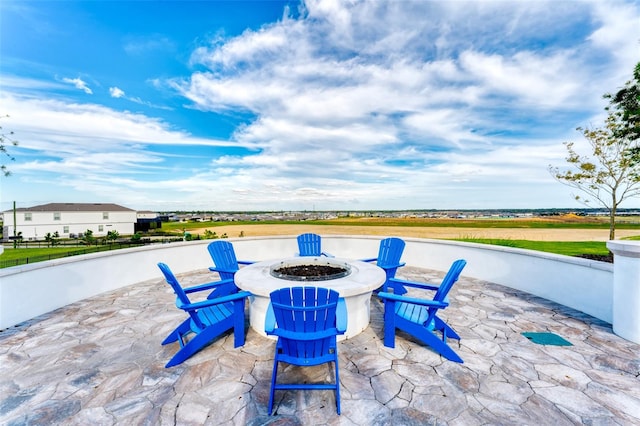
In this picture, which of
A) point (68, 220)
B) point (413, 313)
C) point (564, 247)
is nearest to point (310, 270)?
point (413, 313)

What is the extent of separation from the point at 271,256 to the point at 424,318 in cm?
601

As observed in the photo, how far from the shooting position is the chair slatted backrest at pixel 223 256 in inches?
182

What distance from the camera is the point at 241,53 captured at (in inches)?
305

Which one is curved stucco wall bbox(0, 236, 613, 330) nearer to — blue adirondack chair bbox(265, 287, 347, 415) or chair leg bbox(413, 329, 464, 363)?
chair leg bbox(413, 329, 464, 363)

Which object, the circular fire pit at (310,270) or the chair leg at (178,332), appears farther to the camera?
the circular fire pit at (310,270)

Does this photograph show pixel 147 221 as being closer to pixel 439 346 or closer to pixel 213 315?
pixel 213 315

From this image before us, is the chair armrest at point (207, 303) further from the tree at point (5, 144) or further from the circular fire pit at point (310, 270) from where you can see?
the tree at point (5, 144)

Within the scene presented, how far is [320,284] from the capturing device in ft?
10.7

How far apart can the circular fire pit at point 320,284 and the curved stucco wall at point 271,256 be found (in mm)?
3446

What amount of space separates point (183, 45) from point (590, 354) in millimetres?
11021

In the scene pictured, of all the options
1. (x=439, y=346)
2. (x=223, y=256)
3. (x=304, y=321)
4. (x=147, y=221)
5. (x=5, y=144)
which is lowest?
(x=147, y=221)

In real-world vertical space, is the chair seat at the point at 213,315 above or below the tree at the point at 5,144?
below

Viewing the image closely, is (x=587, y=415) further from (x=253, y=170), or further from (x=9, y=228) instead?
(x=9, y=228)

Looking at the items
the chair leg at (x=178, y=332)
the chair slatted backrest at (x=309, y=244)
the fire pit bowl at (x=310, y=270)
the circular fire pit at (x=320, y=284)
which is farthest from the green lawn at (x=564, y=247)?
the chair leg at (x=178, y=332)
